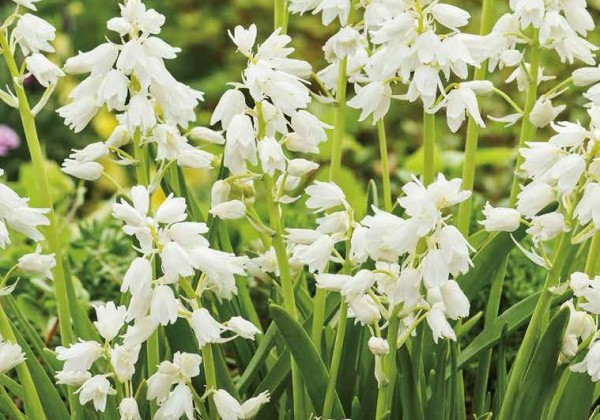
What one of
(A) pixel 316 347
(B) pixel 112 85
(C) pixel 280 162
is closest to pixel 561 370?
(A) pixel 316 347

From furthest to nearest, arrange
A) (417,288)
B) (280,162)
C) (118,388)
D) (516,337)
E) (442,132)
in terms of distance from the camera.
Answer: (442,132)
(516,337)
(118,388)
(280,162)
(417,288)

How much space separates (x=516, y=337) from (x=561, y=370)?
52.4 inches

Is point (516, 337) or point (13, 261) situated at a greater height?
point (13, 261)

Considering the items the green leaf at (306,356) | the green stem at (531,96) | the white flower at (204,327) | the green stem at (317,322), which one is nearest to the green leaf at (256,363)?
the green stem at (317,322)

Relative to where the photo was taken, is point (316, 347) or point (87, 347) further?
point (316, 347)

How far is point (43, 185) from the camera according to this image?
2500mm

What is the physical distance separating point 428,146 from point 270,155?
52 cm

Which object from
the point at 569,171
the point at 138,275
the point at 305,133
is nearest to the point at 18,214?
the point at 138,275

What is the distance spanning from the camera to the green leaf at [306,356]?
2.25 meters

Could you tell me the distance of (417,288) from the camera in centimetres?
196

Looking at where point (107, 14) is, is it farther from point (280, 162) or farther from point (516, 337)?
point (280, 162)

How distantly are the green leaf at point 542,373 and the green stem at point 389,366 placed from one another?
0.31 metres

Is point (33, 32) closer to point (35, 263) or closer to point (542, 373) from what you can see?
point (35, 263)

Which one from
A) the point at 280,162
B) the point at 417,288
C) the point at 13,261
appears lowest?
the point at 13,261
